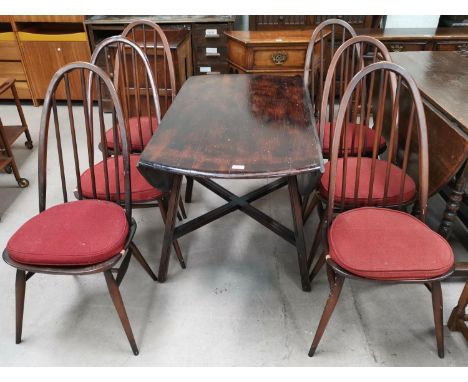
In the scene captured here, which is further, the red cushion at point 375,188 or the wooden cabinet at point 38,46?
the wooden cabinet at point 38,46

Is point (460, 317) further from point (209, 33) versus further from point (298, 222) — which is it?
point (209, 33)

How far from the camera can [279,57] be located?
269 centimetres

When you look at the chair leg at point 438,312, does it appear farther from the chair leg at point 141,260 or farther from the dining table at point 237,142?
the chair leg at point 141,260

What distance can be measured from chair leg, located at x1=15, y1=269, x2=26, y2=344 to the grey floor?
2.5 inches

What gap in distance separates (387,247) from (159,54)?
2.06 m

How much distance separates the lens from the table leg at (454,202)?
150 centimetres

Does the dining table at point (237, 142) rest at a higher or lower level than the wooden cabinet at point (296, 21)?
lower

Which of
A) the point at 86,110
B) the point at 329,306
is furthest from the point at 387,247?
the point at 86,110

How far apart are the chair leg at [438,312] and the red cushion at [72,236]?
1.10 metres

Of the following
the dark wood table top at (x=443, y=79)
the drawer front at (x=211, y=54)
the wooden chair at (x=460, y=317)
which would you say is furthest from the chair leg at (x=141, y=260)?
the drawer front at (x=211, y=54)
